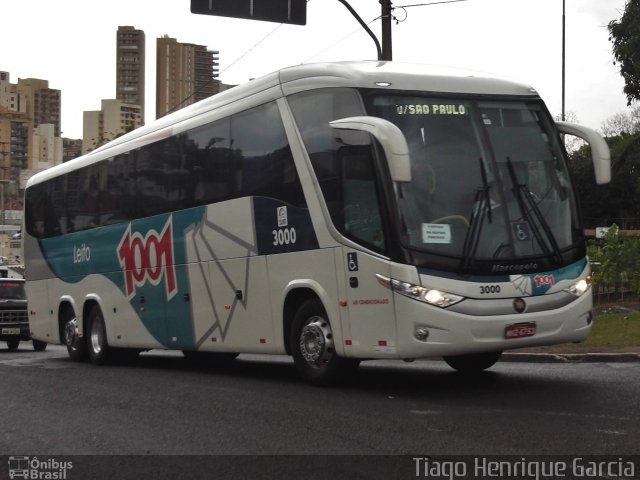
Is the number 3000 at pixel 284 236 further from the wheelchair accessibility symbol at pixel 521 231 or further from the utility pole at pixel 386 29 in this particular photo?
the utility pole at pixel 386 29

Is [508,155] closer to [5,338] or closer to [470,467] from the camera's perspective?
[470,467]

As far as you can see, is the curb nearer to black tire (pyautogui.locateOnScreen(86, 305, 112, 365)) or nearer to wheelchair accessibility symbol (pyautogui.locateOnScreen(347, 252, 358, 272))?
wheelchair accessibility symbol (pyautogui.locateOnScreen(347, 252, 358, 272))

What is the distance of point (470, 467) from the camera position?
21.9ft

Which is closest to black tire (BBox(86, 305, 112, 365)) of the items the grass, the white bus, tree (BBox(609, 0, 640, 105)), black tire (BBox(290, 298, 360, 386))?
the white bus

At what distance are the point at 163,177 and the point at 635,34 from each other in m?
24.1

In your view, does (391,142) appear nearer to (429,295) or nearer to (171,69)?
(429,295)

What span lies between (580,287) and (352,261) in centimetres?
234

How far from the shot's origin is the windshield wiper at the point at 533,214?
10.8m

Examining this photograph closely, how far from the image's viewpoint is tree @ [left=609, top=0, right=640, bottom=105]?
35.1 metres

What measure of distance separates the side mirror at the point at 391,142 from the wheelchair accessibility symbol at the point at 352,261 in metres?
1.04

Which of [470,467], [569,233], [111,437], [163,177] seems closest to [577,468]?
[470,467]

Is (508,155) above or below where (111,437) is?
above

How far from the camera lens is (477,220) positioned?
34.5ft

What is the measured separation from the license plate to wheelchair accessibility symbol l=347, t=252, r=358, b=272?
164 centimetres
